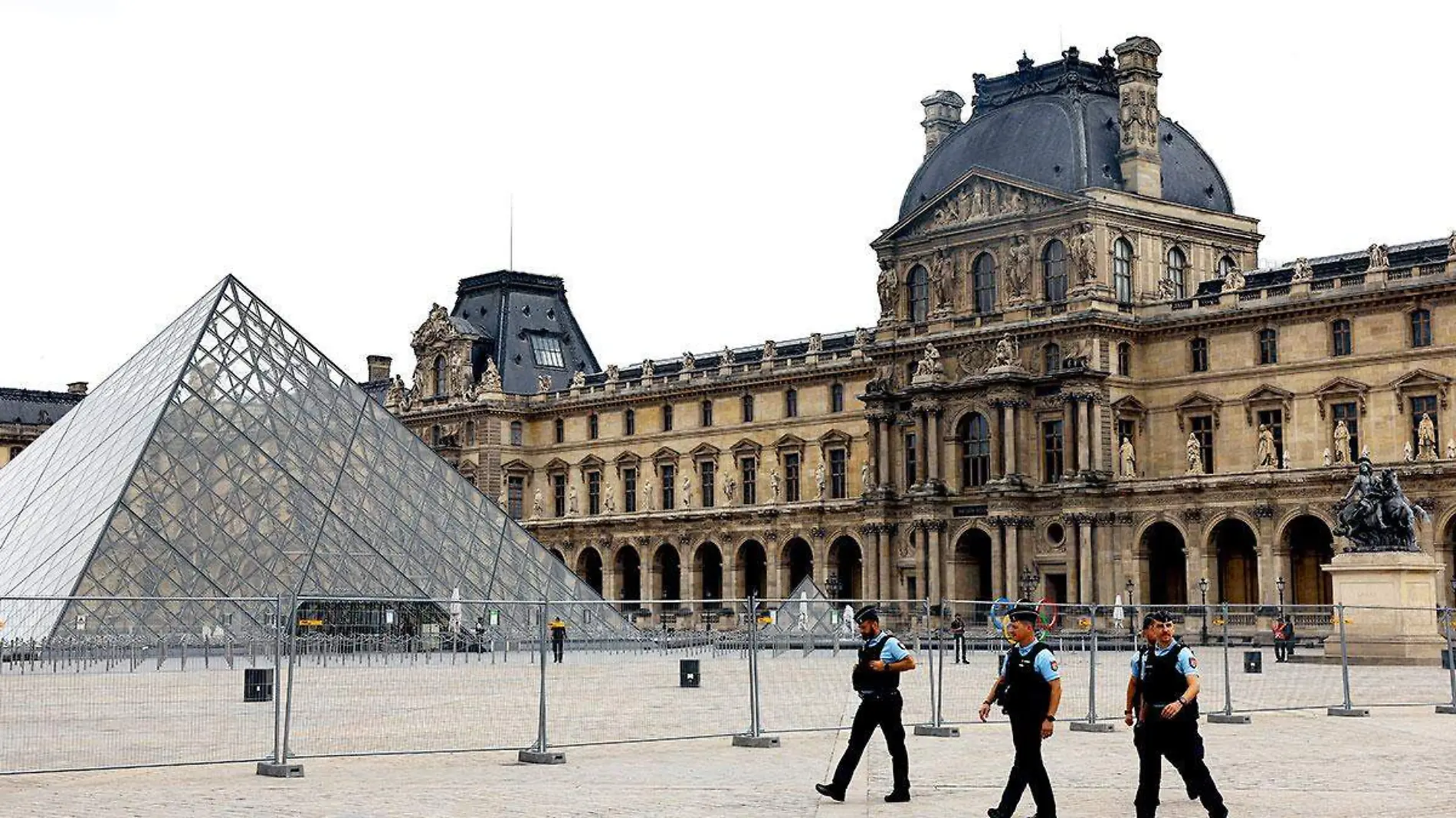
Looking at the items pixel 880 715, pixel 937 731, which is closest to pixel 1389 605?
pixel 937 731

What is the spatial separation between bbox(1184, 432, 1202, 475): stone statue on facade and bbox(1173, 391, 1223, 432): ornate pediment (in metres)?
1.09

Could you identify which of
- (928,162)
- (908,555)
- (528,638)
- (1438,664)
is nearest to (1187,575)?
Result: (908,555)

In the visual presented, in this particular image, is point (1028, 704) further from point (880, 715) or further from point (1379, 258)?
point (1379, 258)

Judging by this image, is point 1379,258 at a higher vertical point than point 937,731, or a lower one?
higher

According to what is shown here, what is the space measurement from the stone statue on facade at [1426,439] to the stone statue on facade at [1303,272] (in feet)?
17.7

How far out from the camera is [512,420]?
87062 millimetres

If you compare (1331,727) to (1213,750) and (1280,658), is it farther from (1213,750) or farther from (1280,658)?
(1280,658)

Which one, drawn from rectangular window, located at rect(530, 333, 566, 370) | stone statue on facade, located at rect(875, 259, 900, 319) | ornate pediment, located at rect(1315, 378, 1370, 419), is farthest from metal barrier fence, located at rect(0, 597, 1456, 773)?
rectangular window, located at rect(530, 333, 566, 370)

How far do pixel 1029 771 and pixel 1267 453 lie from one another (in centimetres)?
4655

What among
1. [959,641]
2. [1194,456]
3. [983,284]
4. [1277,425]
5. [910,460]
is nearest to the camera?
[959,641]

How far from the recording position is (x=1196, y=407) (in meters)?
61.9

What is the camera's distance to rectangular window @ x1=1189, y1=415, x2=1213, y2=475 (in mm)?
61562

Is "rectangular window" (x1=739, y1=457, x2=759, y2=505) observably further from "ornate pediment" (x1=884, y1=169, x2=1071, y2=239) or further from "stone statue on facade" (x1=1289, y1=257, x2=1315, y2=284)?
"stone statue on facade" (x1=1289, y1=257, x2=1315, y2=284)

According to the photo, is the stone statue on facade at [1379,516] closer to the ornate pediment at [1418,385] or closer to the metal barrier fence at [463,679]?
the metal barrier fence at [463,679]
